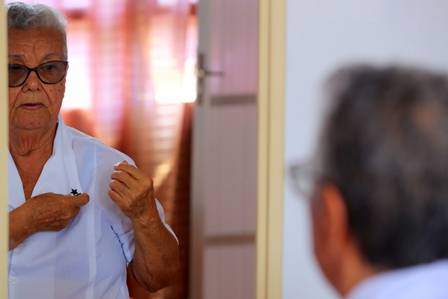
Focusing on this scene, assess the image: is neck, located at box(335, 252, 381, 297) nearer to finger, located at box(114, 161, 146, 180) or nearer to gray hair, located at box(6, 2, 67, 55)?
finger, located at box(114, 161, 146, 180)

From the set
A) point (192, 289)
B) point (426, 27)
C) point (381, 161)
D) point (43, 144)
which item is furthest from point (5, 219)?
point (426, 27)

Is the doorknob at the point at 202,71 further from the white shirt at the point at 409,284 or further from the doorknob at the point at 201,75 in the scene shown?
the white shirt at the point at 409,284

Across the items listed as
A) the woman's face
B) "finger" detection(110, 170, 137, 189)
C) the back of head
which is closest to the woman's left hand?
"finger" detection(110, 170, 137, 189)

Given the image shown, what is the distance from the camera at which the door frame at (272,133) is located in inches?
48.4

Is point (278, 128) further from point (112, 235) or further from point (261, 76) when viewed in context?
point (112, 235)

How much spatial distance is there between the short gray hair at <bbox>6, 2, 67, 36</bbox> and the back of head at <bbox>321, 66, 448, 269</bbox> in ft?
1.17

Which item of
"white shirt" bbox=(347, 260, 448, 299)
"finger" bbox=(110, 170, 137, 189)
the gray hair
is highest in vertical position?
the gray hair

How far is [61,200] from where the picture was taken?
127 centimetres

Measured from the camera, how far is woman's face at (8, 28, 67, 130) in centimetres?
125

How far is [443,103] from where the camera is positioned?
3.88 ft

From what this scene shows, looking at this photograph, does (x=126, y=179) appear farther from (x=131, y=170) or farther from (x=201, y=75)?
(x=201, y=75)

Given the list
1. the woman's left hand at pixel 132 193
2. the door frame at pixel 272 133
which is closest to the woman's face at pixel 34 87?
the woman's left hand at pixel 132 193

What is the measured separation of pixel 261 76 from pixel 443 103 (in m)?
0.21

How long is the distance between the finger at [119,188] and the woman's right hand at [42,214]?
0.03 metres
